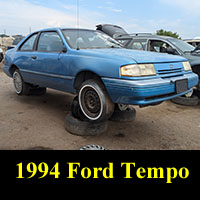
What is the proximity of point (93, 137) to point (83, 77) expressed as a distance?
0.91 meters

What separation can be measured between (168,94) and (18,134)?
7.33ft

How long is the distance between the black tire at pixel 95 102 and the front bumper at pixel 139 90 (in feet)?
0.36

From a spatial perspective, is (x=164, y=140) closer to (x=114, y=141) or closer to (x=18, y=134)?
(x=114, y=141)

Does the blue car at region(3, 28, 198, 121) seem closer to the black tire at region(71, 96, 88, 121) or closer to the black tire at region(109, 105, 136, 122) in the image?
the black tire at region(71, 96, 88, 121)

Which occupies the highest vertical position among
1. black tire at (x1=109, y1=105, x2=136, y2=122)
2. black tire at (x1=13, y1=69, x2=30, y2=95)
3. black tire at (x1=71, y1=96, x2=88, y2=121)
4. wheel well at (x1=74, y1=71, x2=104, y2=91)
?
wheel well at (x1=74, y1=71, x2=104, y2=91)

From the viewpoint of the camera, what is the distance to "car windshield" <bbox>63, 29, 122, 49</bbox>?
3.39m

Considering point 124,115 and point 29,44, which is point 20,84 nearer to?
point 29,44

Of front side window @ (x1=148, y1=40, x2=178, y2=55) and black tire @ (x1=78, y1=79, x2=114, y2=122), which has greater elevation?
front side window @ (x1=148, y1=40, x2=178, y2=55)

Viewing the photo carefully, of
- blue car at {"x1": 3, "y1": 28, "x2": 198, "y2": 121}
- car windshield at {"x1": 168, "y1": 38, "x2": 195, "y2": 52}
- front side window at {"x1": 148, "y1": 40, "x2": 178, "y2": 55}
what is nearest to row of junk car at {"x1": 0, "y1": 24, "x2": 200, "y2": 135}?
blue car at {"x1": 3, "y1": 28, "x2": 198, "y2": 121}

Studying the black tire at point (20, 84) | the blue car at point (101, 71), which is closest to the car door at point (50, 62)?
the blue car at point (101, 71)

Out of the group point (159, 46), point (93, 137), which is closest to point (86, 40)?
point (93, 137)

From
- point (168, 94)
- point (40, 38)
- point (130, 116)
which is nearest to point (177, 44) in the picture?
point (130, 116)

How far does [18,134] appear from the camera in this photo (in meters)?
3.13

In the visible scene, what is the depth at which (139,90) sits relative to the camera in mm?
2385
